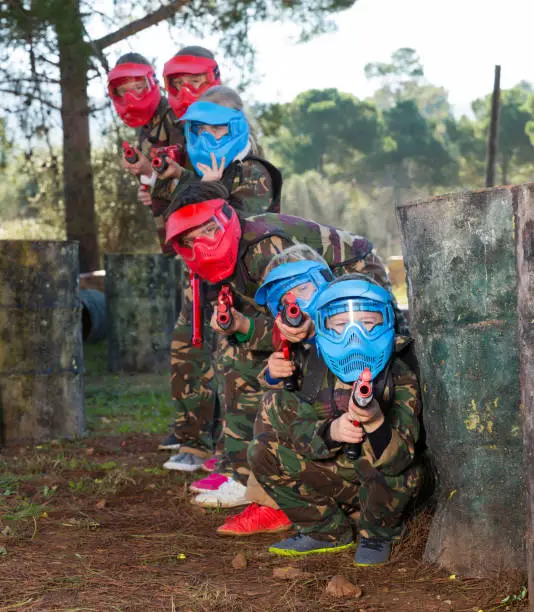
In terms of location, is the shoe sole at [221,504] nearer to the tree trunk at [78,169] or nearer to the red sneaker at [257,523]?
the red sneaker at [257,523]

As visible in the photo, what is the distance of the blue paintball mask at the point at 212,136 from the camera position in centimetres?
411

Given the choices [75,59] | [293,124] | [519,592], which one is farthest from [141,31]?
[293,124]

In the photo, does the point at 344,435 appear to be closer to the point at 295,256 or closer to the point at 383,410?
the point at 383,410

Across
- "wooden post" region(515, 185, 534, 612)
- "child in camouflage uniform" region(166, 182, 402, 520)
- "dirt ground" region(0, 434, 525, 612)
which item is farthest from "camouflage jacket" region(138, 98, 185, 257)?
"wooden post" region(515, 185, 534, 612)

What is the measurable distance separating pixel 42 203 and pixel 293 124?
2940 cm

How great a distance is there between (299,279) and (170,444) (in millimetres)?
2168

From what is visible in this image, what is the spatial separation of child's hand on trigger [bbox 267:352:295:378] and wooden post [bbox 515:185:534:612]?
2.90 feet

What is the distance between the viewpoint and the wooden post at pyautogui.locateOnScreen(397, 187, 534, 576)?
8.91ft

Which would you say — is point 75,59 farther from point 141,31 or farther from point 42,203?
point 42,203

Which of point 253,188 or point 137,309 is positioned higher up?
point 253,188

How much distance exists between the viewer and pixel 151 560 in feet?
10.3

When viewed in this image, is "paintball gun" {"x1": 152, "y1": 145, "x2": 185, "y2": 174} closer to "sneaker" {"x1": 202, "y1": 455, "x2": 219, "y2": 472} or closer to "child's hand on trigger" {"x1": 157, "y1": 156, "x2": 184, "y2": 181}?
"child's hand on trigger" {"x1": 157, "y1": 156, "x2": 184, "y2": 181}

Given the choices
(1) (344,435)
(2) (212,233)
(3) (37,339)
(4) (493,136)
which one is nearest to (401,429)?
(1) (344,435)

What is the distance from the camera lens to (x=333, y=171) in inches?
1770
